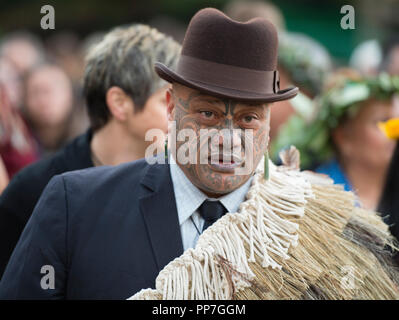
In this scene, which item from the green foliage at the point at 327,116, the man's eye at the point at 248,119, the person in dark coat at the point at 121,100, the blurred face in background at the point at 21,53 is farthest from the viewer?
the blurred face in background at the point at 21,53

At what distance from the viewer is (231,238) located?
9.44 ft

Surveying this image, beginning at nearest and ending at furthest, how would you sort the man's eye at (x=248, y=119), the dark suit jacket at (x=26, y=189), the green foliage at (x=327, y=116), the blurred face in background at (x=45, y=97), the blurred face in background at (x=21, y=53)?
the man's eye at (x=248, y=119) → the dark suit jacket at (x=26, y=189) → the green foliage at (x=327, y=116) → the blurred face in background at (x=45, y=97) → the blurred face in background at (x=21, y=53)

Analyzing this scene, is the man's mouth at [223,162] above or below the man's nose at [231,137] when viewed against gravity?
below

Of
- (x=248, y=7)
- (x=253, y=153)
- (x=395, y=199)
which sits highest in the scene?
(x=248, y=7)

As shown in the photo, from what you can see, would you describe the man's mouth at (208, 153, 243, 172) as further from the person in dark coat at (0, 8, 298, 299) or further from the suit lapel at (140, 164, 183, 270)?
the suit lapel at (140, 164, 183, 270)

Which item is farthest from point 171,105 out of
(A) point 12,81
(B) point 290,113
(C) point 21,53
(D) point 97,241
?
(C) point 21,53

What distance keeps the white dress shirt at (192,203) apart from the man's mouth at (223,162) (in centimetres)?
17

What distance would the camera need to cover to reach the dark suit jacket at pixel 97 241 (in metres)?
2.85

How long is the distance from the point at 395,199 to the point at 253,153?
2412mm

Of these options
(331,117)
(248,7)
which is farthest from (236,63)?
(248,7)

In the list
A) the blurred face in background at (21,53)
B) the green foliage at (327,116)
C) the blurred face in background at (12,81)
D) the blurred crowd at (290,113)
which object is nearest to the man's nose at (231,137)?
the blurred crowd at (290,113)

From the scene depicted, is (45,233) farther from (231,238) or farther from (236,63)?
(236,63)

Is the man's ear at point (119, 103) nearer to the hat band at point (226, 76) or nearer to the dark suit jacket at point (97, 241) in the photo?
the dark suit jacket at point (97, 241)

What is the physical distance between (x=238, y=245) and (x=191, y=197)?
0.28 m
